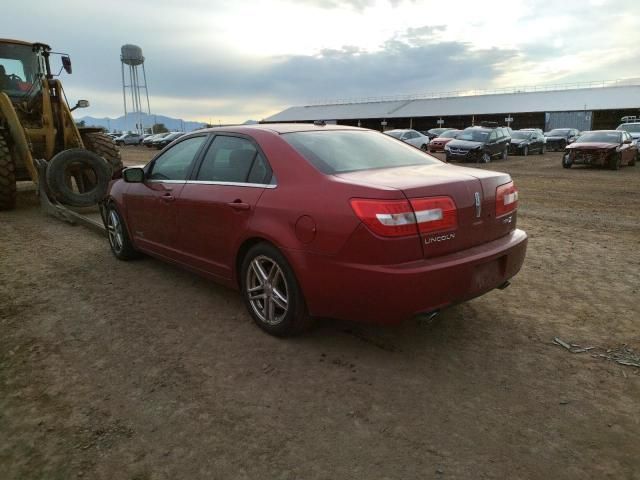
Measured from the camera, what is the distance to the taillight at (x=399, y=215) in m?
2.78

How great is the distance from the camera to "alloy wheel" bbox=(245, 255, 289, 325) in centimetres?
340

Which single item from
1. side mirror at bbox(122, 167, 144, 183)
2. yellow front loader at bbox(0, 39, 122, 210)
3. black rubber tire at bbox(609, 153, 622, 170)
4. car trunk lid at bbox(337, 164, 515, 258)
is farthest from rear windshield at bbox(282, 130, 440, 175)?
black rubber tire at bbox(609, 153, 622, 170)

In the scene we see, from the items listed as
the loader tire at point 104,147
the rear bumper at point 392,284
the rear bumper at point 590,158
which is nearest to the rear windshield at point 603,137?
the rear bumper at point 590,158

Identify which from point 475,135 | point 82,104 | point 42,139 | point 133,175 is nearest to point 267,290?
point 133,175

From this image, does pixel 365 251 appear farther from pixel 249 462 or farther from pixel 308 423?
pixel 249 462

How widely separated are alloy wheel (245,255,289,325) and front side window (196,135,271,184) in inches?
24.5

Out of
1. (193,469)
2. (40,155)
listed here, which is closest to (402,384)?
(193,469)

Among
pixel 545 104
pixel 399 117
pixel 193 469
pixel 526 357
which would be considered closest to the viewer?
pixel 193 469

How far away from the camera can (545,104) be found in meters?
52.8

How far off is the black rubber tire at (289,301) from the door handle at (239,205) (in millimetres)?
295

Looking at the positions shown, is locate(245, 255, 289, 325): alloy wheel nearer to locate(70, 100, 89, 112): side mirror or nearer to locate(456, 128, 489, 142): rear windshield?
locate(70, 100, 89, 112): side mirror

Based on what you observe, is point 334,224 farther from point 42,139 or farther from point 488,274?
point 42,139

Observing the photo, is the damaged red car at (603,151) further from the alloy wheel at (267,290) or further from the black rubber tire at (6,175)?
the black rubber tire at (6,175)

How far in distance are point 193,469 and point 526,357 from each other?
2.24 meters
